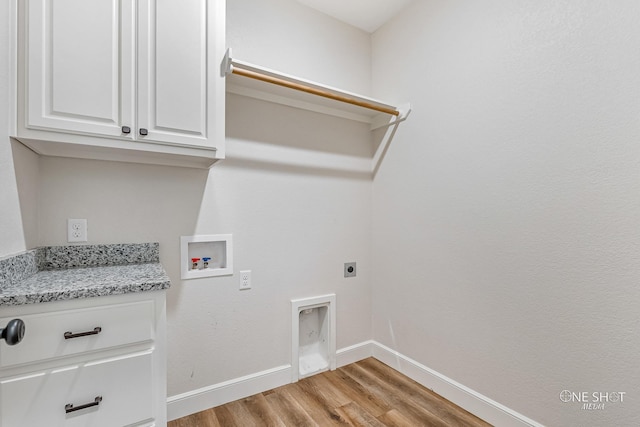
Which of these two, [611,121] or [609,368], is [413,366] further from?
[611,121]

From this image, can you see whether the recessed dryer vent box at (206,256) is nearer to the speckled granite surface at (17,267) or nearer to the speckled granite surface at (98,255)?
the speckled granite surface at (98,255)

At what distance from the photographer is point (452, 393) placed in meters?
1.85

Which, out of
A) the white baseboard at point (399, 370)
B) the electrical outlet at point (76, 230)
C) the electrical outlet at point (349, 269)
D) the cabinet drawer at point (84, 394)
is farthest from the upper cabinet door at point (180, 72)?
the white baseboard at point (399, 370)

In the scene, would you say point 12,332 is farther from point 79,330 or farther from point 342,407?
point 342,407

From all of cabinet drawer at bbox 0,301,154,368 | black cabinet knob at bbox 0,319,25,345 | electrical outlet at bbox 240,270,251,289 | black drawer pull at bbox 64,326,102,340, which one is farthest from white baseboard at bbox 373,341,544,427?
black cabinet knob at bbox 0,319,25,345

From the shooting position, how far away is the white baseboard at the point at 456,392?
1.58 m

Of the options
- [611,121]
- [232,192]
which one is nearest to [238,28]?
[232,192]

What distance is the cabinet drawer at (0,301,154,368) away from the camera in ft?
3.08

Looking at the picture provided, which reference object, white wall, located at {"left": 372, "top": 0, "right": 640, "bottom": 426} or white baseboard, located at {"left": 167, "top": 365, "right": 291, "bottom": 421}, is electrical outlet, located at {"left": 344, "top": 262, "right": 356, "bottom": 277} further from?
white baseboard, located at {"left": 167, "top": 365, "right": 291, "bottom": 421}

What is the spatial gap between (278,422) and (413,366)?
→ 1016mm

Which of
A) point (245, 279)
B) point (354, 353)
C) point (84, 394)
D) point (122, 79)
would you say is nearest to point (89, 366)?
point (84, 394)

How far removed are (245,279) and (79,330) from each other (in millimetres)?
980

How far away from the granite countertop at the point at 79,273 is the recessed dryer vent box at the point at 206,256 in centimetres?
16

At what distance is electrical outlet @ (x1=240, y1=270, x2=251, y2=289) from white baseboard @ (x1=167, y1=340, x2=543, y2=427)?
1.97 ft
